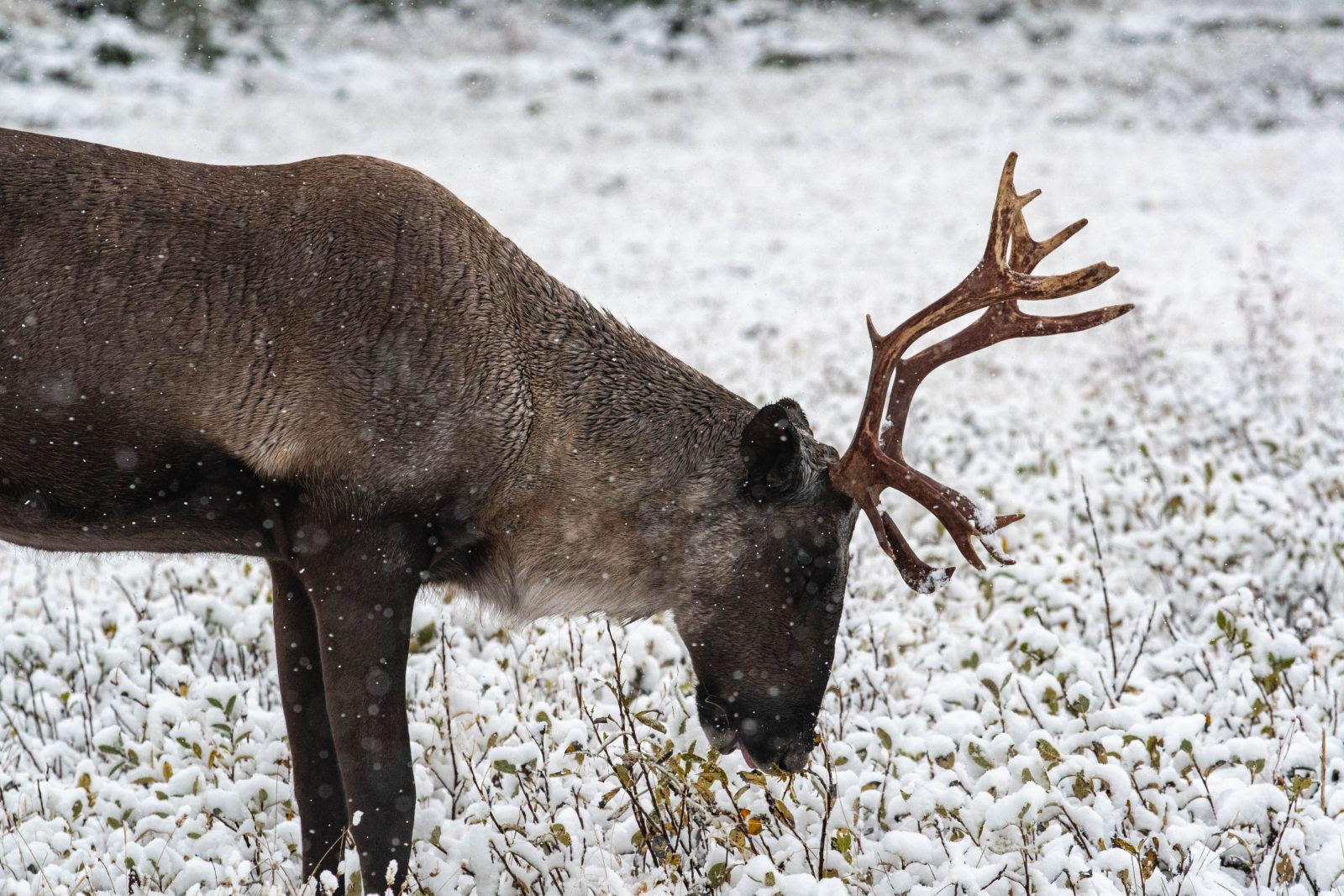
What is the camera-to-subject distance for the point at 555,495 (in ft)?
12.7

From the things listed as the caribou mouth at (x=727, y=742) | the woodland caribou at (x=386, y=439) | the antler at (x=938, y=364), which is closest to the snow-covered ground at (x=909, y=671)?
the caribou mouth at (x=727, y=742)

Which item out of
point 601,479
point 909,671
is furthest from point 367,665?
point 909,671

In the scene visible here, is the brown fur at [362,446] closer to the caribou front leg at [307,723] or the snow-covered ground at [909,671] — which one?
the caribou front leg at [307,723]

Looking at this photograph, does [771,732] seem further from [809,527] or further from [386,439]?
[386,439]

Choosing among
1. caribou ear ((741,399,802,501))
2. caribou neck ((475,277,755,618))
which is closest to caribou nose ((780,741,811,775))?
caribou neck ((475,277,755,618))

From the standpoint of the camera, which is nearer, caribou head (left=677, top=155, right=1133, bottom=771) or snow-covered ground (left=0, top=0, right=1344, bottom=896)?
snow-covered ground (left=0, top=0, right=1344, bottom=896)

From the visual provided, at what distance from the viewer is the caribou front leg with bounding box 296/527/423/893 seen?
3508 millimetres

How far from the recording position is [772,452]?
3.89m

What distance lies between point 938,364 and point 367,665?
181 cm

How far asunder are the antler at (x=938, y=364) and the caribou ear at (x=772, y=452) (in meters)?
0.15

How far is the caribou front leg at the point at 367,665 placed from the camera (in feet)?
11.5

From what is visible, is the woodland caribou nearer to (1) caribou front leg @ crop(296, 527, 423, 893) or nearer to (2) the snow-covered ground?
(1) caribou front leg @ crop(296, 527, 423, 893)

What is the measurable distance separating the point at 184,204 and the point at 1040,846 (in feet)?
9.67

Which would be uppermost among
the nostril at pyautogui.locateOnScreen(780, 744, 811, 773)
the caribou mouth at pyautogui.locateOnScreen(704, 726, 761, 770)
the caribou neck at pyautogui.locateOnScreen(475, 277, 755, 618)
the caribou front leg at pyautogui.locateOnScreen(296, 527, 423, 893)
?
the caribou neck at pyautogui.locateOnScreen(475, 277, 755, 618)
